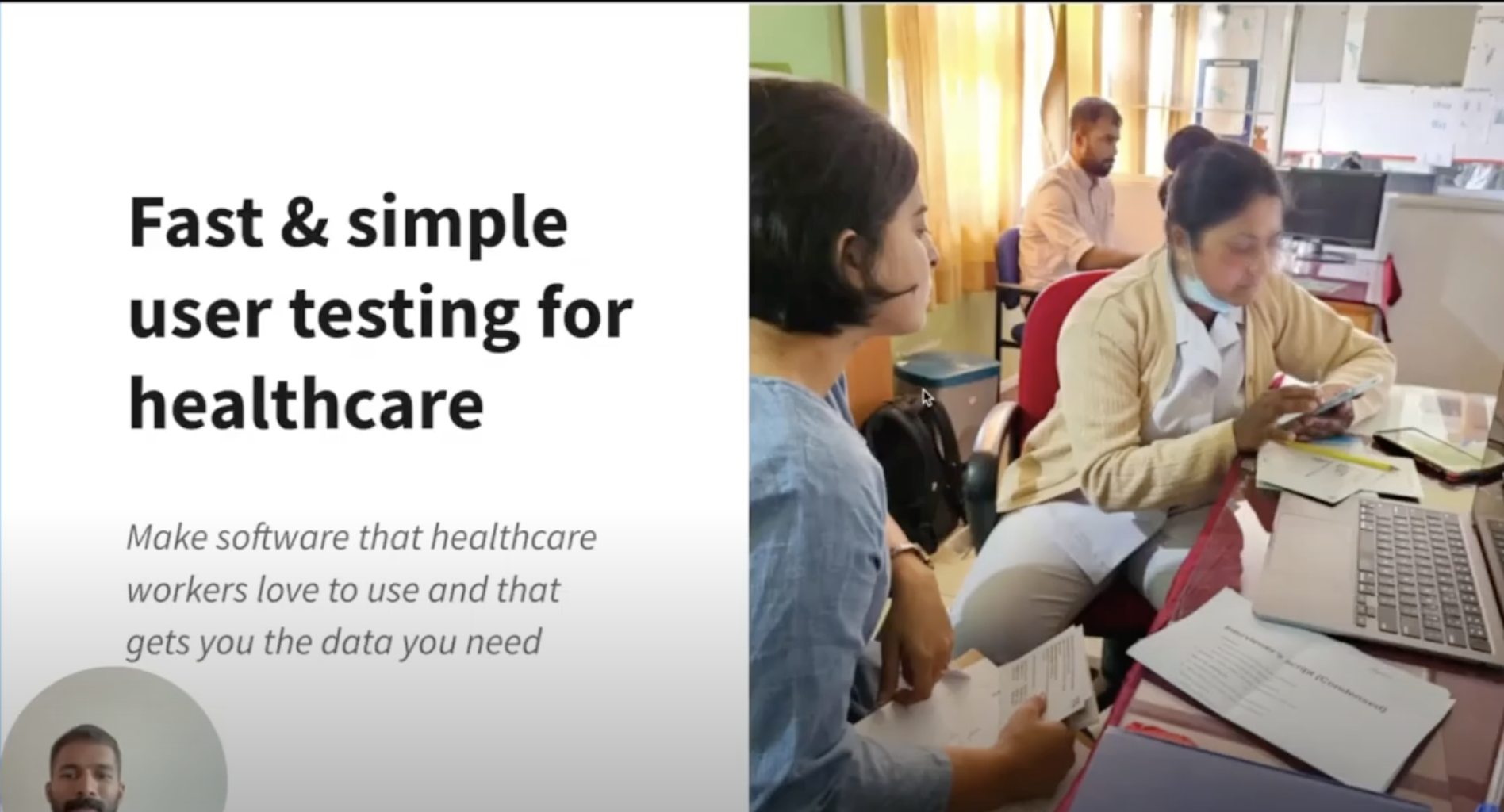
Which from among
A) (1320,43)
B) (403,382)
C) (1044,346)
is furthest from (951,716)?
(1320,43)

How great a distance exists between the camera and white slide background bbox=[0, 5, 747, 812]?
887 mm

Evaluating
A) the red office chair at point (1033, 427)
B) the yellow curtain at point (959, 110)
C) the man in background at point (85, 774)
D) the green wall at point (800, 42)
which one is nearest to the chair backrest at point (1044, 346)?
the red office chair at point (1033, 427)

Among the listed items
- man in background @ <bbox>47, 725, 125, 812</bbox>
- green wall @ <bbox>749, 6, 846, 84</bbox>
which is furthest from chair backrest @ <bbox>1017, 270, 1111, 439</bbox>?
man in background @ <bbox>47, 725, 125, 812</bbox>

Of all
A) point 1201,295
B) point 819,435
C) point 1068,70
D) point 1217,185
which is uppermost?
point 1068,70

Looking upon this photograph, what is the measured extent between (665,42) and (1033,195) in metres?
0.39

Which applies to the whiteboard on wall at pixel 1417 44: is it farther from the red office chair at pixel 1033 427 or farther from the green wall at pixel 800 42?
the green wall at pixel 800 42

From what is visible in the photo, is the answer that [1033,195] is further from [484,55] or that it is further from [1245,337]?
[484,55]

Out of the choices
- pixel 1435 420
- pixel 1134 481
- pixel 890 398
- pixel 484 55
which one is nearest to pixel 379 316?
pixel 484 55

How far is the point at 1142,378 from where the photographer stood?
3.59 ft

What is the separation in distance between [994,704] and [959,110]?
1.88 ft

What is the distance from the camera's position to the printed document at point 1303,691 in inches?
33.5

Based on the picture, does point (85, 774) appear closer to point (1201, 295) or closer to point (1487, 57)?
point (1201, 295)

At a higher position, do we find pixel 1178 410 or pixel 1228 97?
pixel 1228 97

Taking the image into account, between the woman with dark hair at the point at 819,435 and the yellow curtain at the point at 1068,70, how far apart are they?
0.52 feet
